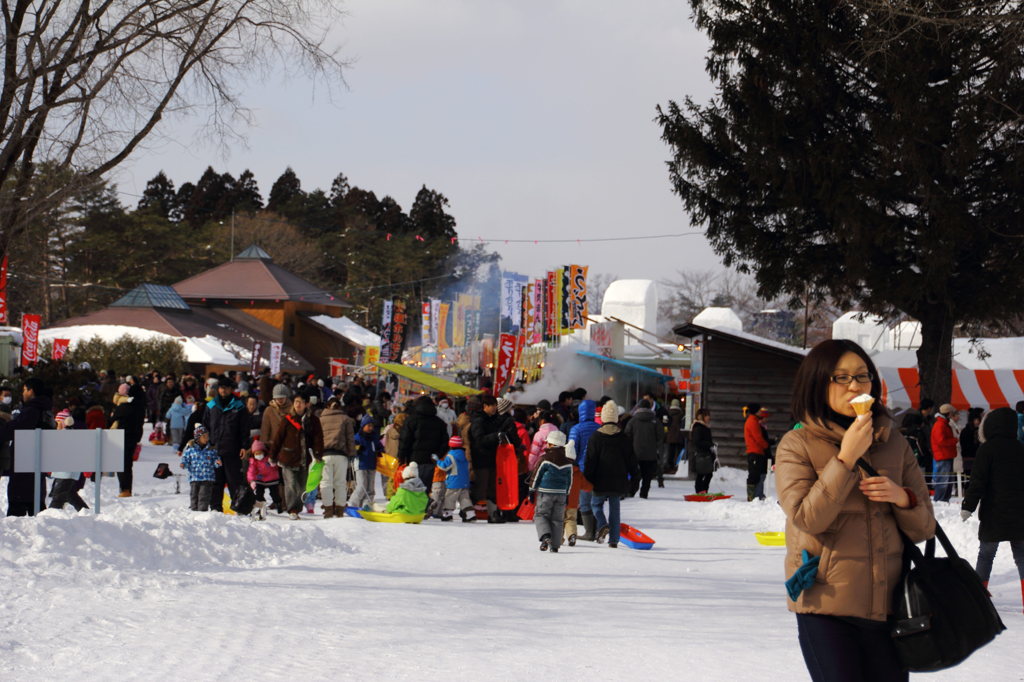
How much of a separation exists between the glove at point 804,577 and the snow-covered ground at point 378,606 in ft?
9.68

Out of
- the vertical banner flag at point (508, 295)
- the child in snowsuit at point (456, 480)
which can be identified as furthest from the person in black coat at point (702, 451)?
the vertical banner flag at point (508, 295)

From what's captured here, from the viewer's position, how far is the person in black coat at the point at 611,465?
13.0 metres

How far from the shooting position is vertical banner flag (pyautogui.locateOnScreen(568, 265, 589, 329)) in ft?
136

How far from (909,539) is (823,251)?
22.2 m

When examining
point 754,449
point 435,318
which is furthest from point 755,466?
point 435,318

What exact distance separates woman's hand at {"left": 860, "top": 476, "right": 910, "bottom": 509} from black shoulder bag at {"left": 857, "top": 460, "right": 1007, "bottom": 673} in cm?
18

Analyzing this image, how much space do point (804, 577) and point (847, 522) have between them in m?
0.21

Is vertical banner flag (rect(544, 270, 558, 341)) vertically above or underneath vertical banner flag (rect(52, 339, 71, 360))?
above

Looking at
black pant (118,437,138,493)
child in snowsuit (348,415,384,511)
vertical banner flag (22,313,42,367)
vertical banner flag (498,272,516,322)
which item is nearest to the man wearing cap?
child in snowsuit (348,415,384,511)

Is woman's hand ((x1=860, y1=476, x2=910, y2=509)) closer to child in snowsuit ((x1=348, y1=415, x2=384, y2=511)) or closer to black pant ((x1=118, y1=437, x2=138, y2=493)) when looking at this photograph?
child in snowsuit ((x1=348, y1=415, x2=384, y2=511))

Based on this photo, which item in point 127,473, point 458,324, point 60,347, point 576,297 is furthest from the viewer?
point 458,324

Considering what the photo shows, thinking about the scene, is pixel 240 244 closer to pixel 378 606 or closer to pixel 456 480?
pixel 456 480

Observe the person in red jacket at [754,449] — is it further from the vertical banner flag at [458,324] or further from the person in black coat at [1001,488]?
the vertical banner flag at [458,324]

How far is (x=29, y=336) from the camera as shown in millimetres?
35281
